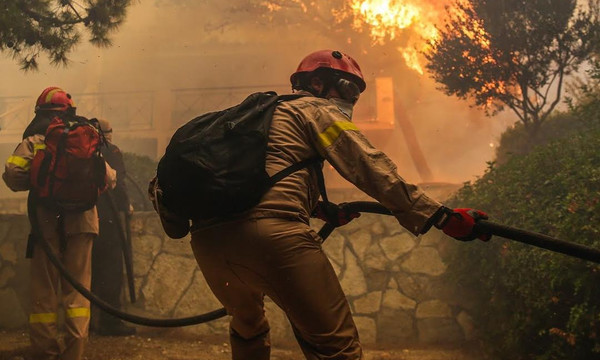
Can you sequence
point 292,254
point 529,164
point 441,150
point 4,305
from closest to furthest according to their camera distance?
point 292,254
point 529,164
point 4,305
point 441,150

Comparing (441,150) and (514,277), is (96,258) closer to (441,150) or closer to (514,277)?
(514,277)

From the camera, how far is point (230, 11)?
16.4m

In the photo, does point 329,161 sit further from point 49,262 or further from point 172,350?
point 172,350

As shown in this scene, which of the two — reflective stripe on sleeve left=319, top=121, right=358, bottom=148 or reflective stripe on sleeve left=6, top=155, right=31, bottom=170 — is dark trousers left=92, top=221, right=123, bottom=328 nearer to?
reflective stripe on sleeve left=6, top=155, right=31, bottom=170

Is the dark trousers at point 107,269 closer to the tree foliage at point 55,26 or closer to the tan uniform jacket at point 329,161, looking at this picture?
the tree foliage at point 55,26

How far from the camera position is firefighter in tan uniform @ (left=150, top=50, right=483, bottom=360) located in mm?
1989

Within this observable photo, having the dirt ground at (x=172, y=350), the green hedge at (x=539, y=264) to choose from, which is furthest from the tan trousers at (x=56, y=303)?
the green hedge at (x=539, y=264)

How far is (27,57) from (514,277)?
5193mm

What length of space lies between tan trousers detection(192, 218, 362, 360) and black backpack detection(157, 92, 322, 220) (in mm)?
124

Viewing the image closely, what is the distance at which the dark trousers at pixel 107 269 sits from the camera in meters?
5.62

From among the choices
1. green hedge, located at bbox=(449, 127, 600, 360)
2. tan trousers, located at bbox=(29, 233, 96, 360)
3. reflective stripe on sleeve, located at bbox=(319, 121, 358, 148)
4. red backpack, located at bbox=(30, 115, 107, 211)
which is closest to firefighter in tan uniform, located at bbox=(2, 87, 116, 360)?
tan trousers, located at bbox=(29, 233, 96, 360)

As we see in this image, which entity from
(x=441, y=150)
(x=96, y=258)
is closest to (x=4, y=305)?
(x=96, y=258)

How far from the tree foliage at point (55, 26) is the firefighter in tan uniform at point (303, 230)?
334 centimetres

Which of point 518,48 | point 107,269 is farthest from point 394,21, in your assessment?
point 107,269
